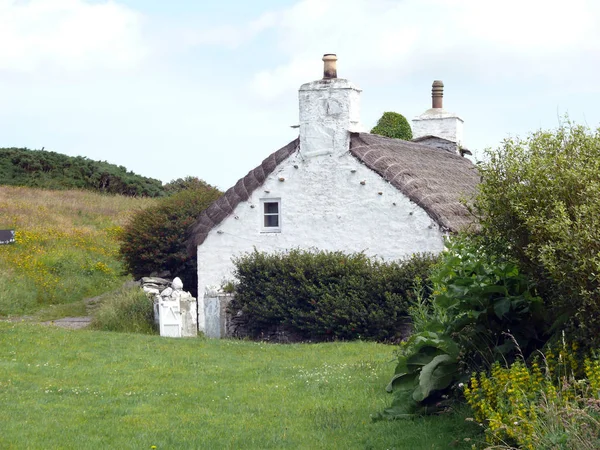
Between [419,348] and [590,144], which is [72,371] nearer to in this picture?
[419,348]

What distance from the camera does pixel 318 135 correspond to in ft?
62.3

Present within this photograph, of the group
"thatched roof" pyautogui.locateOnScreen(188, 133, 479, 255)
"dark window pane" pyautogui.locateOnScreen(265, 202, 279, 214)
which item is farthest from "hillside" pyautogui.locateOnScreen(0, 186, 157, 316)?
"dark window pane" pyautogui.locateOnScreen(265, 202, 279, 214)

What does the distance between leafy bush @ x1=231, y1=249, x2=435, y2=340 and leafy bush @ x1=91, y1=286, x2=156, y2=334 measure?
2239 millimetres

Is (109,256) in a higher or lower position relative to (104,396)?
higher

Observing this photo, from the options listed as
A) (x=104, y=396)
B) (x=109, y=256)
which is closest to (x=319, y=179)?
(x=104, y=396)

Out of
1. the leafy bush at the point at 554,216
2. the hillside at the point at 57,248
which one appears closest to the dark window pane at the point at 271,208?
the hillside at the point at 57,248

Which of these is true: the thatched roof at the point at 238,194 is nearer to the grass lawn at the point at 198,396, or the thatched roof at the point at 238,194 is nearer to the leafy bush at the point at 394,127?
the grass lawn at the point at 198,396

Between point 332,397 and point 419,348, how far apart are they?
1.71 meters

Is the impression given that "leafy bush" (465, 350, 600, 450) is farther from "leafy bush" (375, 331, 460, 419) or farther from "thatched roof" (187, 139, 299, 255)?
"thatched roof" (187, 139, 299, 255)

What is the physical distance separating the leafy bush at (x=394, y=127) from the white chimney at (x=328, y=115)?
9.27 m

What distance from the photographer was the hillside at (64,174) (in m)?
42.9

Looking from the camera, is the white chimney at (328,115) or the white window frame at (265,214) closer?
the white chimney at (328,115)

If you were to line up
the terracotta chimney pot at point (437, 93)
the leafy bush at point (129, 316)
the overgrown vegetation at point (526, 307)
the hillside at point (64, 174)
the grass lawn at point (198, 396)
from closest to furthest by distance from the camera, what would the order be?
the overgrown vegetation at point (526, 307) → the grass lawn at point (198, 396) → the leafy bush at point (129, 316) → the terracotta chimney pot at point (437, 93) → the hillside at point (64, 174)

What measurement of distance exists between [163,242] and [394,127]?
9.85 meters
